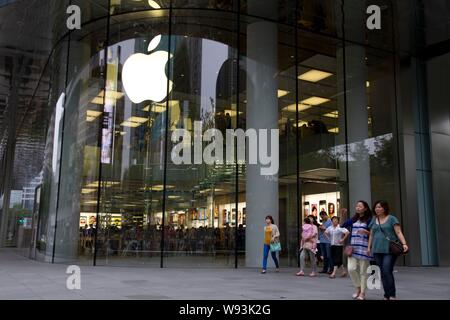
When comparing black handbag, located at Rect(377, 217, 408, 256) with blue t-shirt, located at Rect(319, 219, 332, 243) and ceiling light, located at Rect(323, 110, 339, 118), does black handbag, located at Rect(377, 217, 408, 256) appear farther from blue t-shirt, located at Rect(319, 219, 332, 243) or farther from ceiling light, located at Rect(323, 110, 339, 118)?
ceiling light, located at Rect(323, 110, 339, 118)

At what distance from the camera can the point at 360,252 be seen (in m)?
8.14

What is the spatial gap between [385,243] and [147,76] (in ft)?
36.8

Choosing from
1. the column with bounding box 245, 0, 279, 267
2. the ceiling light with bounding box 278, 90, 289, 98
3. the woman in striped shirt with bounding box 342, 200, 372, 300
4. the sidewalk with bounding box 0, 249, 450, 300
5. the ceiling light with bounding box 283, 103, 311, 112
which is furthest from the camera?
the ceiling light with bounding box 283, 103, 311, 112

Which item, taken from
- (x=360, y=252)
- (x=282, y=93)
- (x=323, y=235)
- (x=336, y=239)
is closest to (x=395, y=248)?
(x=360, y=252)

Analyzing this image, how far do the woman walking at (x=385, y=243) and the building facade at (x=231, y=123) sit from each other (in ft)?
25.6

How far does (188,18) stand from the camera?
54.5 feet

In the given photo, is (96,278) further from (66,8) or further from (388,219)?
(66,8)

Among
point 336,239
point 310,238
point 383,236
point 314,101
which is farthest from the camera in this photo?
point 314,101

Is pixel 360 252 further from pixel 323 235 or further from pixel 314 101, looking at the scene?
pixel 314 101

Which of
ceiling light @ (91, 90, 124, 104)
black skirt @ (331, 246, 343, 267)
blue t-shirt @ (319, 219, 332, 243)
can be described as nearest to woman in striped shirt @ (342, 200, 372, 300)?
black skirt @ (331, 246, 343, 267)

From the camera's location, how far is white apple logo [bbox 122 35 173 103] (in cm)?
1669

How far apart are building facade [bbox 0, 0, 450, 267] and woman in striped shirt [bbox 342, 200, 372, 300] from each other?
24.2 ft

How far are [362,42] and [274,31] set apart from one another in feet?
13.5
